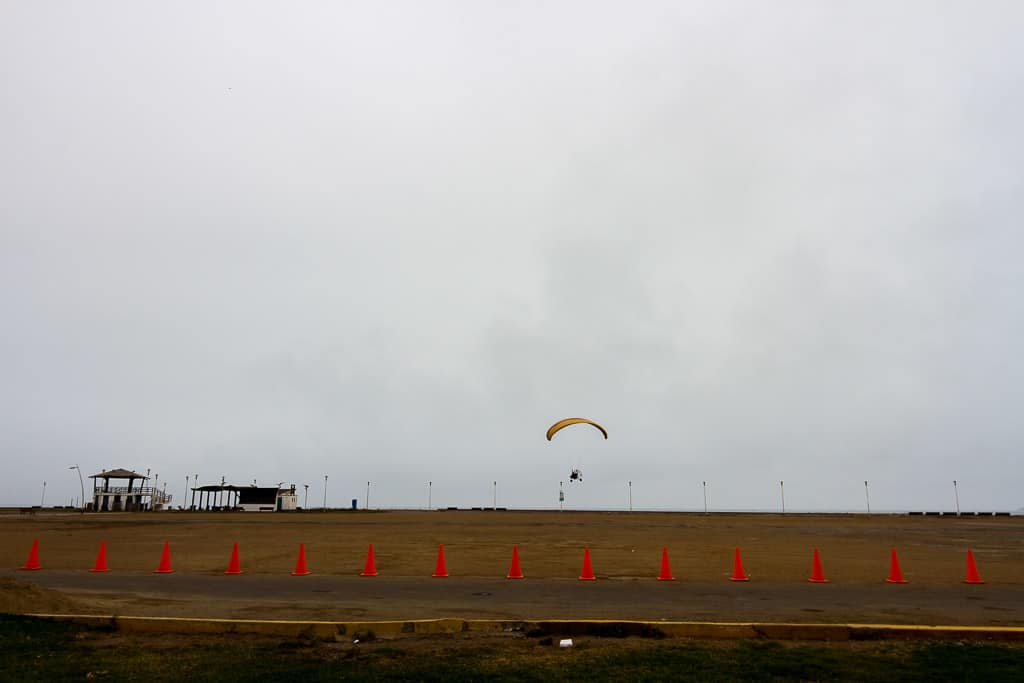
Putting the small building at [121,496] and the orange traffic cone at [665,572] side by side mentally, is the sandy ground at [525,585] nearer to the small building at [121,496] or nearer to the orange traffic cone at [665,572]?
the orange traffic cone at [665,572]

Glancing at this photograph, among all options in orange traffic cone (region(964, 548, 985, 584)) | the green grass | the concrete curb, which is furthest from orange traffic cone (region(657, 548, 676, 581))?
the green grass

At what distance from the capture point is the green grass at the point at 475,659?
321 inches

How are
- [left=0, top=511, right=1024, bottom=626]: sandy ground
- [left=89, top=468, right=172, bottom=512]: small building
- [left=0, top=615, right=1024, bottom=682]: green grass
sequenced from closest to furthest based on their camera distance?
[left=0, top=615, right=1024, bottom=682]: green grass → [left=0, top=511, right=1024, bottom=626]: sandy ground → [left=89, top=468, right=172, bottom=512]: small building

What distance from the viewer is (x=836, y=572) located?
2061 cm

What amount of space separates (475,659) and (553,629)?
7.56 ft

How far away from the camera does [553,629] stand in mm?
10961

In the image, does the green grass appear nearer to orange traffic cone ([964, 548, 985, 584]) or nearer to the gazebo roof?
orange traffic cone ([964, 548, 985, 584])

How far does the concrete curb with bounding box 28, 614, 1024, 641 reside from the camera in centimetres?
1047

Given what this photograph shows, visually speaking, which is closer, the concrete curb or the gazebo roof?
the concrete curb

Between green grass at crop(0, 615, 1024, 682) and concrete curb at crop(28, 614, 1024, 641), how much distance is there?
0.37 meters

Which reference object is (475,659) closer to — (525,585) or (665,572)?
(525,585)

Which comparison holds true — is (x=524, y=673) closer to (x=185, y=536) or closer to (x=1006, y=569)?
(x=1006, y=569)

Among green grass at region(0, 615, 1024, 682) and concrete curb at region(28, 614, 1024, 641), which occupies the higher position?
concrete curb at region(28, 614, 1024, 641)

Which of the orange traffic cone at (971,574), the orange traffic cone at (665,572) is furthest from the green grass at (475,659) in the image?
the orange traffic cone at (971,574)
